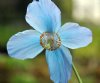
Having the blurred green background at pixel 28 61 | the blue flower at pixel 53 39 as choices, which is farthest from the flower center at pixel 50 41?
the blurred green background at pixel 28 61

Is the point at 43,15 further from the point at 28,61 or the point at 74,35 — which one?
the point at 28,61

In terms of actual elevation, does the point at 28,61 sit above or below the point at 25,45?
below

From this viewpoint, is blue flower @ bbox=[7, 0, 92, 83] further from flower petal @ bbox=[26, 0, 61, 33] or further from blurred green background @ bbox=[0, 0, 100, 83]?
blurred green background @ bbox=[0, 0, 100, 83]

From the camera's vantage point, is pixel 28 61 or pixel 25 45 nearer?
pixel 25 45

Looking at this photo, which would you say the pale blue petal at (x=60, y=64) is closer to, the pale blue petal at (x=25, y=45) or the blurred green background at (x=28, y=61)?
the pale blue petal at (x=25, y=45)

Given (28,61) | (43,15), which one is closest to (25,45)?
(43,15)

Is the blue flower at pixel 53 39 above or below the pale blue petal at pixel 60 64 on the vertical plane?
above

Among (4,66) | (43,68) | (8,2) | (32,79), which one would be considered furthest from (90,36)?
(8,2)
